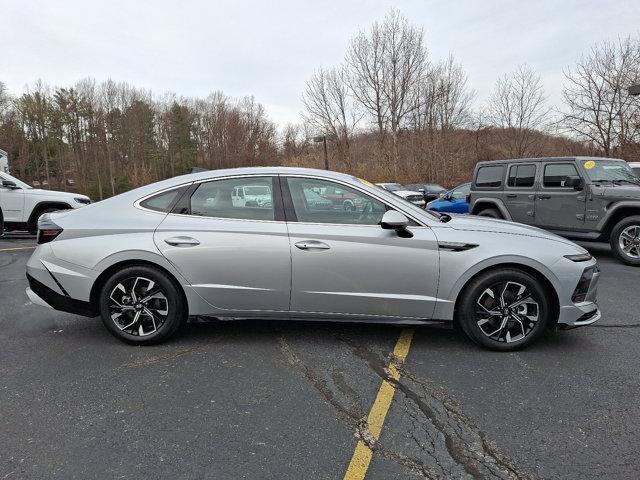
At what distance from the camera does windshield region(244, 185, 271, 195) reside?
12.1 ft

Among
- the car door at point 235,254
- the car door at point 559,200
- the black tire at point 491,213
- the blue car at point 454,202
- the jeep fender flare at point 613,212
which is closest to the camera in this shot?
the car door at point 235,254

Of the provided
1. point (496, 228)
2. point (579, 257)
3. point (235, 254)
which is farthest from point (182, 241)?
point (579, 257)

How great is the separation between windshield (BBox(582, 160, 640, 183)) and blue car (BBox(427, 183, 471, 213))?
570 centimetres

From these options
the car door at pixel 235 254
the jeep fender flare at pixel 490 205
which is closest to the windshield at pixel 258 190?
the car door at pixel 235 254

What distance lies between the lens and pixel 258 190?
12.2 feet

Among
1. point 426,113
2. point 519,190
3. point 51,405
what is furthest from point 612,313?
point 426,113

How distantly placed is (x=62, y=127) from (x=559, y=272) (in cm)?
5932

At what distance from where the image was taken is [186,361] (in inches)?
135

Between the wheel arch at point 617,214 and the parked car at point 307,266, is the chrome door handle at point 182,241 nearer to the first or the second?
the parked car at point 307,266

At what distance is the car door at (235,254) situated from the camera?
11.5 ft

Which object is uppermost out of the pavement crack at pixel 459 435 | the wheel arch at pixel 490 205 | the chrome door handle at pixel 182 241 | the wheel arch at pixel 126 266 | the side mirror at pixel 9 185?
the side mirror at pixel 9 185

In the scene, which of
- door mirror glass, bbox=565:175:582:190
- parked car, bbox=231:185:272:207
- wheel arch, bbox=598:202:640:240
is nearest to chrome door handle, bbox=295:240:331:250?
parked car, bbox=231:185:272:207

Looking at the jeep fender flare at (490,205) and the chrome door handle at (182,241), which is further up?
the jeep fender flare at (490,205)

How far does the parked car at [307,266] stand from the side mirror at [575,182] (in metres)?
4.85
